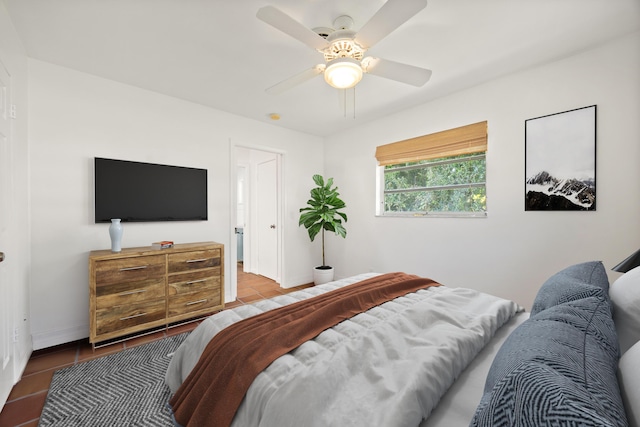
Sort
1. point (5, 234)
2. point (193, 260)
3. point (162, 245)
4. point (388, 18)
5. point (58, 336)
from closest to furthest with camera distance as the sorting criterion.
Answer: point (388, 18) < point (5, 234) < point (58, 336) < point (162, 245) < point (193, 260)

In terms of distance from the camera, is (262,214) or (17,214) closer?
(17,214)

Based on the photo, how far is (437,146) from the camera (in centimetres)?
315

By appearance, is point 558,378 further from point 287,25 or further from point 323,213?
point 323,213

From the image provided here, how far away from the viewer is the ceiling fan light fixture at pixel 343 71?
1742 mm

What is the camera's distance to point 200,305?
9.56 feet

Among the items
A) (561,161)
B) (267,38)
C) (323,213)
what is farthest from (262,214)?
(561,161)

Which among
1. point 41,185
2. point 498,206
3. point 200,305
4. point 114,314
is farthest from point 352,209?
point 41,185

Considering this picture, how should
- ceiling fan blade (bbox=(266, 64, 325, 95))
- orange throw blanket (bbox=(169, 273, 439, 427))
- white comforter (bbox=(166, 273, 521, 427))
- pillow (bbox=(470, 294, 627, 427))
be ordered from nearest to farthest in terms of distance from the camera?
pillow (bbox=(470, 294, 627, 427))
white comforter (bbox=(166, 273, 521, 427))
orange throw blanket (bbox=(169, 273, 439, 427))
ceiling fan blade (bbox=(266, 64, 325, 95))

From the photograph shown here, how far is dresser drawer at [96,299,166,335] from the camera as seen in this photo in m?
2.34

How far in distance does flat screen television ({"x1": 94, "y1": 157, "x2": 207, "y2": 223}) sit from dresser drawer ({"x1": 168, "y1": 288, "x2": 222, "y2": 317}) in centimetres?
89

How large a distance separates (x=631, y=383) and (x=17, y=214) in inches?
127

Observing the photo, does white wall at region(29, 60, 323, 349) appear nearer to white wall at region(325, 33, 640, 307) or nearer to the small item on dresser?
the small item on dresser

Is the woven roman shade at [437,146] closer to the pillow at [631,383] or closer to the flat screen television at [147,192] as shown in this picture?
the flat screen television at [147,192]

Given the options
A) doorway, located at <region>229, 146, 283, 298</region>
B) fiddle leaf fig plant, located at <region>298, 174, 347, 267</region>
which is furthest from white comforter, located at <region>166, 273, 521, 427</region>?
doorway, located at <region>229, 146, 283, 298</region>
